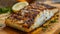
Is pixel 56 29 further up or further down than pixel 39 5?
further down

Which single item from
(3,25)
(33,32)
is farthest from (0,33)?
(33,32)

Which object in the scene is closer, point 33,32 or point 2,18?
point 33,32

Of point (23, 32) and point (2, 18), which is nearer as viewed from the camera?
point (23, 32)

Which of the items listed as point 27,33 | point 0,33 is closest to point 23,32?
point 27,33

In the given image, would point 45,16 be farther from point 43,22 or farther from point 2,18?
point 2,18

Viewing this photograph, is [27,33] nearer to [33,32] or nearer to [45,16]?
[33,32]

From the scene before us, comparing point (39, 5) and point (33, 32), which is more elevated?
point (39, 5)
